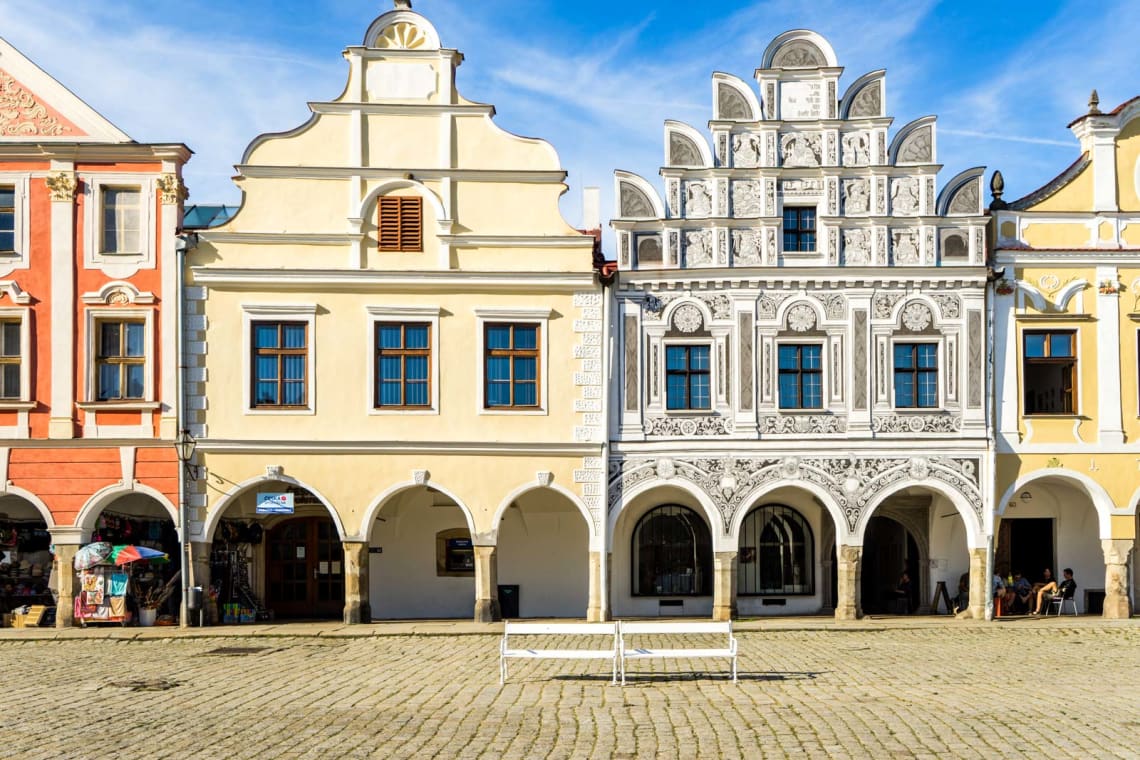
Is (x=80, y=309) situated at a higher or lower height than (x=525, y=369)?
higher

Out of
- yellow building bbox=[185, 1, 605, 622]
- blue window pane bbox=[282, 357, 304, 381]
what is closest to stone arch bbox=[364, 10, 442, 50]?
yellow building bbox=[185, 1, 605, 622]

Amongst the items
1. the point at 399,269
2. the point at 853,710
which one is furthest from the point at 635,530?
the point at 853,710

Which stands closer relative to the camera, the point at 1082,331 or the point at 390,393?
the point at 390,393

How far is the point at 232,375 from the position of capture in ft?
91.0

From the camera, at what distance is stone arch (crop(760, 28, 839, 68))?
2838 cm

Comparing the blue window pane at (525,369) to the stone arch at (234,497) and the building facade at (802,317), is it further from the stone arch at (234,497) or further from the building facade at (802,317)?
the stone arch at (234,497)

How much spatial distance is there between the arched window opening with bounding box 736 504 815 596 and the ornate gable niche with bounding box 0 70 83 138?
15.9m

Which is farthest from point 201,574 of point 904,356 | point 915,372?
point 915,372

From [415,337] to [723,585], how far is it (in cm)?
774

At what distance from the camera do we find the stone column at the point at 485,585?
27453mm

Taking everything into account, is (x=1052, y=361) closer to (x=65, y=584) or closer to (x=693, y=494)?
(x=693, y=494)

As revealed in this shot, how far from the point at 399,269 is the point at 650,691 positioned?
13.1m

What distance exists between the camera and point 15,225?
2784cm

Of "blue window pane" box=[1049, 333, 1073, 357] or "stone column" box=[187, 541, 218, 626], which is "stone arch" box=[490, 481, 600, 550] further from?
"blue window pane" box=[1049, 333, 1073, 357]
